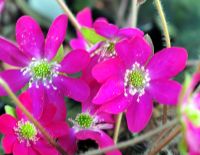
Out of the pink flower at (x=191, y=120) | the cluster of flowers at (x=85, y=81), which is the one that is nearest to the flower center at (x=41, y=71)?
the cluster of flowers at (x=85, y=81)

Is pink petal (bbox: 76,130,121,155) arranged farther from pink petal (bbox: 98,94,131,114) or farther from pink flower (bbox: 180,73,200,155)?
pink flower (bbox: 180,73,200,155)

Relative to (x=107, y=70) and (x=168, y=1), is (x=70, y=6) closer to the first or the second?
(x=168, y=1)

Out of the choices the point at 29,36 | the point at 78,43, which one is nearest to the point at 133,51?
the point at 29,36

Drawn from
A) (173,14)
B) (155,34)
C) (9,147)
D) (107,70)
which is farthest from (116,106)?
(173,14)

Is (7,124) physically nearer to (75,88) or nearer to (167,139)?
(75,88)

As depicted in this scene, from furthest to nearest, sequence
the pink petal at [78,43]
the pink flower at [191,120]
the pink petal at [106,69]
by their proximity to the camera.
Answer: the pink petal at [78,43], the pink petal at [106,69], the pink flower at [191,120]

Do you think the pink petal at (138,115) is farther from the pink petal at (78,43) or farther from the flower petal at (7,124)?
the pink petal at (78,43)

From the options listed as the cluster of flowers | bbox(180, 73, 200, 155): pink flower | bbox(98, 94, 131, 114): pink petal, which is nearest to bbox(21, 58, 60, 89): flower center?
the cluster of flowers

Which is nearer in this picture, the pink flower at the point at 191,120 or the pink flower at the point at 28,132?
the pink flower at the point at 191,120
